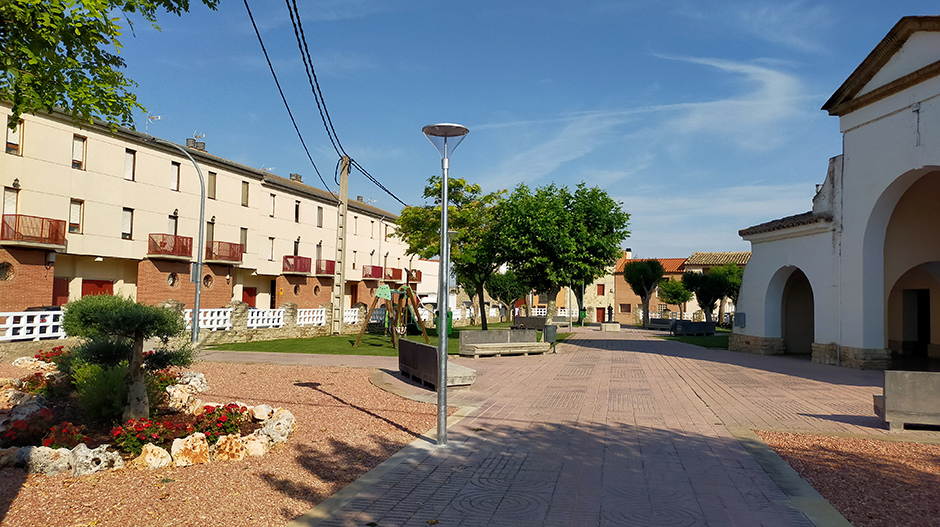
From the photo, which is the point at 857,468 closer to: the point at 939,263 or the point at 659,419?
the point at 659,419

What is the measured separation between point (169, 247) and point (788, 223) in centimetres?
2856

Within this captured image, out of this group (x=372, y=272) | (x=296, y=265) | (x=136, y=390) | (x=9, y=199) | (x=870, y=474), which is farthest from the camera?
(x=372, y=272)

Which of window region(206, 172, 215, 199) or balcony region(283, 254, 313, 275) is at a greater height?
window region(206, 172, 215, 199)

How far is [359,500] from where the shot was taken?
514cm

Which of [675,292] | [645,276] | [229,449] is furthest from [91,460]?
[675,292]

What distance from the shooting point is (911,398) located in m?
8.27

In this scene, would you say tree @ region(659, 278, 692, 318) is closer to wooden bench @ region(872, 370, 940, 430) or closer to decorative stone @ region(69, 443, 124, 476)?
wooden bench @ region(872, 370, 940, 430)

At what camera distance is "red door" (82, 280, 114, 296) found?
2875cm

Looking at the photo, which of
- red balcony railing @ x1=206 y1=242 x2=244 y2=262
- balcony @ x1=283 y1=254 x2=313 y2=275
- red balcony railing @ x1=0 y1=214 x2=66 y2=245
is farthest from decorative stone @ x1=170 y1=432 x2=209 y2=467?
balcony @ x1=283 y1=254 x2=313 y2=275

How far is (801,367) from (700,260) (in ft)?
159

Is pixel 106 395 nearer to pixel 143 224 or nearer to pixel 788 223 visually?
pixel 788 223

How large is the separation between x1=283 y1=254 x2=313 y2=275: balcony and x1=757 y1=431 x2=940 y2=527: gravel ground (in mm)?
36198

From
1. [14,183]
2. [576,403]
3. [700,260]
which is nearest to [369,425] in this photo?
[576,403]

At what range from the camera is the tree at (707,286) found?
152 ft
